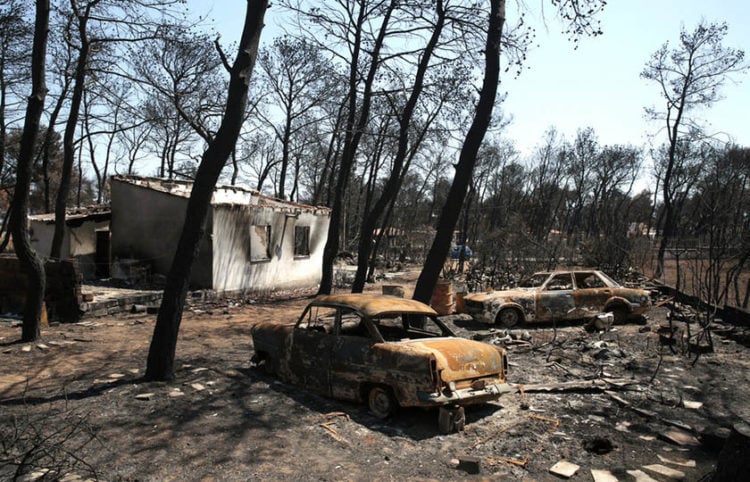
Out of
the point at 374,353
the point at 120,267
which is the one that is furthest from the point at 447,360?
the point at 120,267

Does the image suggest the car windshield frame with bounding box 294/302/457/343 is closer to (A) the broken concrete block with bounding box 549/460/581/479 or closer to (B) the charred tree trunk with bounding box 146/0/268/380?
(B) the charred tree trunk with bounding box 146/0/268/380

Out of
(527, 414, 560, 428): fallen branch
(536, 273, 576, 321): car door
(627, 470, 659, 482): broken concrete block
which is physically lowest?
(527, 414, 560, 428): fallen branch

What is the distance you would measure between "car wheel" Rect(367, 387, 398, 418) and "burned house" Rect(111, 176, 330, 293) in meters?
11.4

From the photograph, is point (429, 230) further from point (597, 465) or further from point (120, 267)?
point (597, 465)

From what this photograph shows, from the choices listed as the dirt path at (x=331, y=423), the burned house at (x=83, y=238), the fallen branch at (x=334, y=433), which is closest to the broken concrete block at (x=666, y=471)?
the dirt path at (x=331, y=423)

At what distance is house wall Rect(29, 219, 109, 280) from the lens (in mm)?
17625

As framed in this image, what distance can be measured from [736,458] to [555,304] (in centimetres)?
926

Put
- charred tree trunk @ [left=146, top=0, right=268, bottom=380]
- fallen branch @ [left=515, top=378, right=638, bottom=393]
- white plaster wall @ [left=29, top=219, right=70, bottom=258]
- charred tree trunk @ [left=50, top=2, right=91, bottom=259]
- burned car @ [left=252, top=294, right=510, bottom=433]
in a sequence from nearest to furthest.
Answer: burned car @ [left=252, top=294, right=510, bottom=433] < fallen branch @ [left=515, top=378, right=638, bottom=393] < charred tree trunk @ [left=146, top=0, right=268, bottom=380] < charred tree trunk @ [left=50, top=2, right=91, bottom=259] < white plaster wall @ [left=29, top=219, right=70, bottom=258]

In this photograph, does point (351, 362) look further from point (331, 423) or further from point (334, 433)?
point (334, 433)

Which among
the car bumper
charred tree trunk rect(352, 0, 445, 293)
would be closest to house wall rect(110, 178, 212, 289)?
charred tree trunk rect(352, 0, 445, 293)

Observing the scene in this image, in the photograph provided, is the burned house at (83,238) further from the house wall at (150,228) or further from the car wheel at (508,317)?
the car wheel at (508,317)

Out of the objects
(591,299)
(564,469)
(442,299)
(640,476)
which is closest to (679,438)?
(640,476)

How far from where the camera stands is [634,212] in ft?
203

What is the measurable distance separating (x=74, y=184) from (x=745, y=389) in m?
55.3
